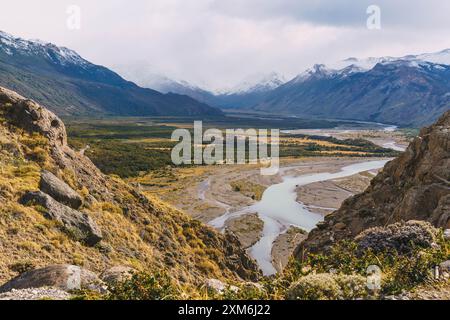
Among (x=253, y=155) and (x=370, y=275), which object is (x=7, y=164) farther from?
(x=253, y=155)

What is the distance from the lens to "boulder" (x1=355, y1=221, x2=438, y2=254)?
Answer: 1208cm

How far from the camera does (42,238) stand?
16359mm

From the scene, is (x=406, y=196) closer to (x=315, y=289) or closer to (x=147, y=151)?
(x=315, y=289)

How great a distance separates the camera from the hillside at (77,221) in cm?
1623

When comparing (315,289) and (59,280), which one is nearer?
(315,289)

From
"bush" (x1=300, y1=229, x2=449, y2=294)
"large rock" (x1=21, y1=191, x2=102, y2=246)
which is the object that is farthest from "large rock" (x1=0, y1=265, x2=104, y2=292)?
"large rock" (x1=21, y1=191, x2=102, y2=246)

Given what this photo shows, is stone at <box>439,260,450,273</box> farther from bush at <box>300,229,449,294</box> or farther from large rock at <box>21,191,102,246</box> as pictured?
large rock at <box>21,191,102,246</box>

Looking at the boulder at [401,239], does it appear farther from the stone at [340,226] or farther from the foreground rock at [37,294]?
the stone at [340,226]

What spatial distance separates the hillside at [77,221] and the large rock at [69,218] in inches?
1.5

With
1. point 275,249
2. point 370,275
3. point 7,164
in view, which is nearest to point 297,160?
point 275,249

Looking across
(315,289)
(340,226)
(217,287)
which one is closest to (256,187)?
(340,226)

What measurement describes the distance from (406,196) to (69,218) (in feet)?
54.5

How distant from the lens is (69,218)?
1847 cm
